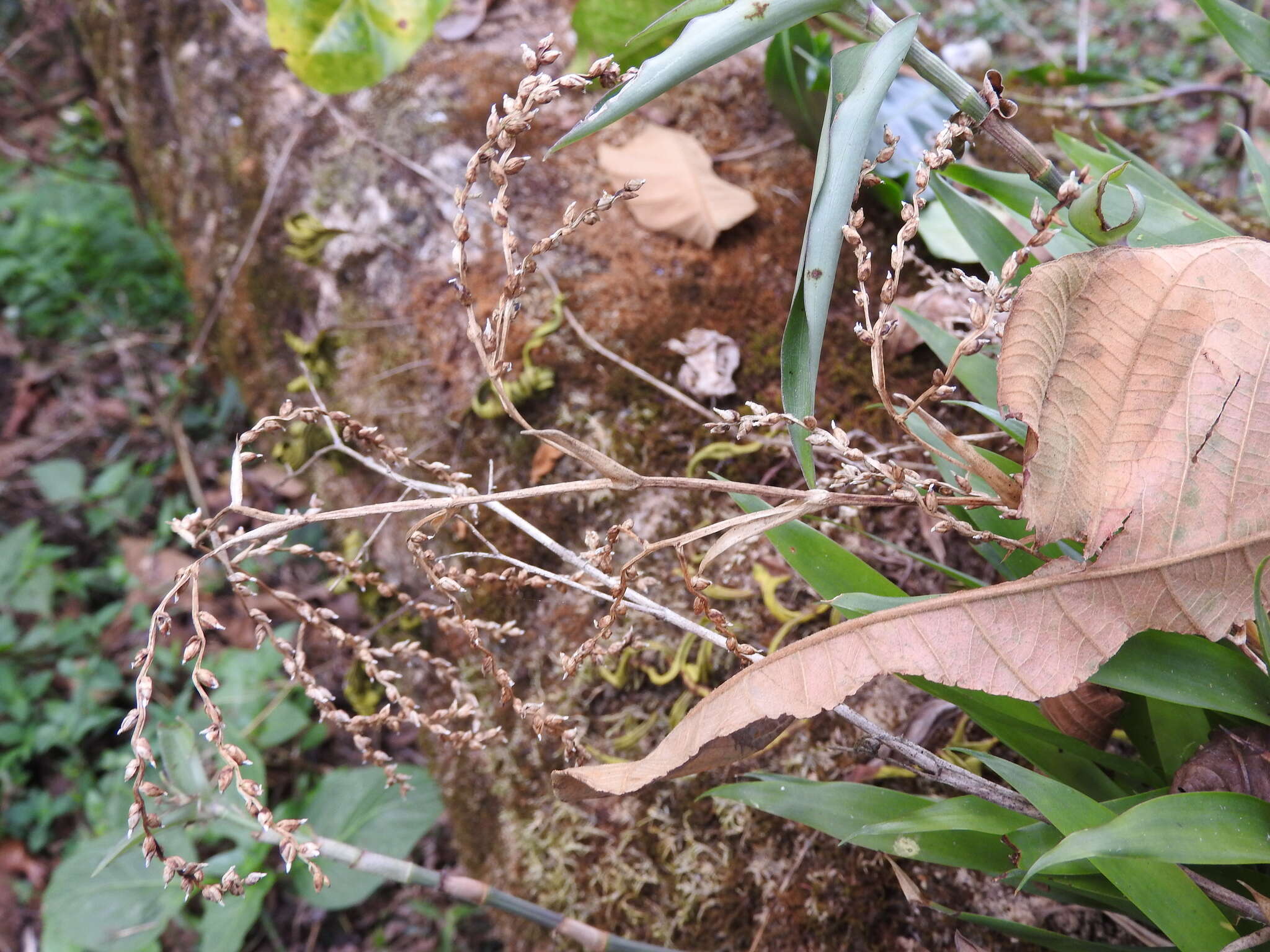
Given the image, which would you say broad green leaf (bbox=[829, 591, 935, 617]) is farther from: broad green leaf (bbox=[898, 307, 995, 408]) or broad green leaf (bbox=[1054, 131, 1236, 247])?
broad green leaf (bbox=[1054, 131, 1236, 247])

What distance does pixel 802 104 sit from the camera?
4.54 ft

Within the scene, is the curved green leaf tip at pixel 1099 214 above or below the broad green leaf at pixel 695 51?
below

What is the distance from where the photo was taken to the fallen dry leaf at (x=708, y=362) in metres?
1.29

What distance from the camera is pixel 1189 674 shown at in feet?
2.39

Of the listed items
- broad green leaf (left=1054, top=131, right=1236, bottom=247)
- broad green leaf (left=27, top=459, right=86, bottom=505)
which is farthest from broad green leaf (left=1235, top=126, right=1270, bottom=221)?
broad green leaf (left=27, top=459, right=86, bottom=505)

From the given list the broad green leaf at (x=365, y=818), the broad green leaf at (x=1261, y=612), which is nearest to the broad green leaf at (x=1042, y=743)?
the broad green leaf at (x=1261, y=612)

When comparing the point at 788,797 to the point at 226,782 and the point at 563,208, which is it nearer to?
the point at 226,782

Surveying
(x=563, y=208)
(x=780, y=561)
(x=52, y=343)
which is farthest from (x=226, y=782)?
(x=52, y=343)

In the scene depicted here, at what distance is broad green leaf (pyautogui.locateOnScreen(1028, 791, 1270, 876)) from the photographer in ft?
2.12

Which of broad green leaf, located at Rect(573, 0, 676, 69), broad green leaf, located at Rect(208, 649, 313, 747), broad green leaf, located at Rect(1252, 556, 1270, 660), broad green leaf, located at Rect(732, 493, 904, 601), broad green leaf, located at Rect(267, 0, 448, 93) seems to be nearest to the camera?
broad green leaf, located at Rect(1252, 556, 1270, 660)

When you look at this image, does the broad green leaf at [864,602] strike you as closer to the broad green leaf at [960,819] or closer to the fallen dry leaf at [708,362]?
the broad green leaf at [960,819]

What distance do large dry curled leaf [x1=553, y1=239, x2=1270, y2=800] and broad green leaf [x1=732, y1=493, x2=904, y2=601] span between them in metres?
0.16

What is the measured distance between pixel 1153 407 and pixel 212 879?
5.95 ft

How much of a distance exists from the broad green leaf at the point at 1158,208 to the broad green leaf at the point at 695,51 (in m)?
0.42
